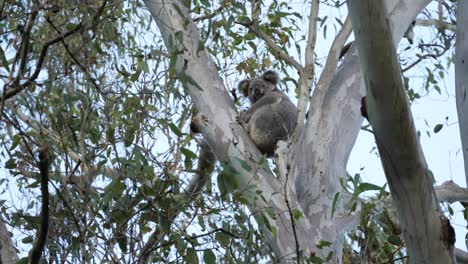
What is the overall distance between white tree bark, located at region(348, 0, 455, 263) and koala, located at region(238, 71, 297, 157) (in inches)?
111

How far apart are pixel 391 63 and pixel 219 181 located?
3.81ft

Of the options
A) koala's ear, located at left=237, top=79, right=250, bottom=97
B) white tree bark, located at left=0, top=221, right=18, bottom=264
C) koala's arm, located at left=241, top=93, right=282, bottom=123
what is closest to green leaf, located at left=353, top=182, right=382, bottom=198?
white tree bark, located at left=0, top=221, right=18, bottom=264

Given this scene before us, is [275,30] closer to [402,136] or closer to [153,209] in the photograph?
[153,209]

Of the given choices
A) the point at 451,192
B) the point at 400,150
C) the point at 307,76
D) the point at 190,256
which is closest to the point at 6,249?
the point at 190,256

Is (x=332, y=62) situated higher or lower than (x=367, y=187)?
higher

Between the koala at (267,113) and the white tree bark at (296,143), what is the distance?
0.86 metres

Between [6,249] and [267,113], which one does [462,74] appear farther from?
[267,113]

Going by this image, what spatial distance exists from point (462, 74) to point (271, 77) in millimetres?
4106

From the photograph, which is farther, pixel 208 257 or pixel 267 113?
pixel 267 113

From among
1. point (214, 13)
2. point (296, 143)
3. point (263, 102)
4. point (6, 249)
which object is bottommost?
point (6, 249)

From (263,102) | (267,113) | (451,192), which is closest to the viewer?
(451,192)

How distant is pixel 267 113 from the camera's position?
609cm

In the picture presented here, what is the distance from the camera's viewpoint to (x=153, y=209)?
11.1ft

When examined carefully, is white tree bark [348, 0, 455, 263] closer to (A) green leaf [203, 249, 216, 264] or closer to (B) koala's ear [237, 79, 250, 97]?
(A) green leaf [203, 249, 216, 264]
